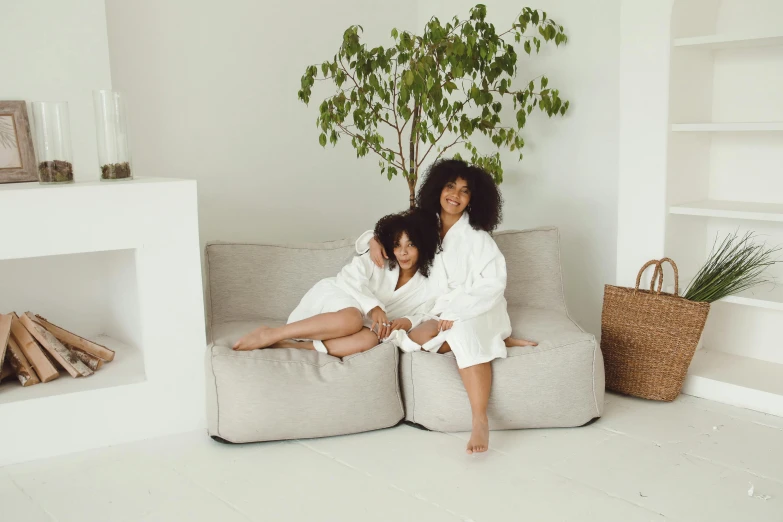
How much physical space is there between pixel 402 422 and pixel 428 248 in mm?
722

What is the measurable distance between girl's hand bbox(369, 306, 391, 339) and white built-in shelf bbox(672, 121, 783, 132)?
4.88 feet

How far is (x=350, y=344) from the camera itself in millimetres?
3055

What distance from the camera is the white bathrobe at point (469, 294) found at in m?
2.96

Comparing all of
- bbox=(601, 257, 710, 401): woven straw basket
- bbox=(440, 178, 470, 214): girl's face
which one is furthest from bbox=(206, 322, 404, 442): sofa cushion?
bbox=(601, 257, 710, 401): woven straw basket

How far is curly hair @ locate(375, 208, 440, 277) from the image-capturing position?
3277 mm

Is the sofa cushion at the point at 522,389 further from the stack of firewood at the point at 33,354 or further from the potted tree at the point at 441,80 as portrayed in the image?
the stack of firewood at the point at 33,354

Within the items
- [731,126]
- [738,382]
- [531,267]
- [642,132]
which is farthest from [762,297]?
[531,267]

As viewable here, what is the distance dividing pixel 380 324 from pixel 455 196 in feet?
2.18

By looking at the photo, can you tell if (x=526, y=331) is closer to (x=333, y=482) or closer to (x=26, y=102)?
(x=333, y=482)

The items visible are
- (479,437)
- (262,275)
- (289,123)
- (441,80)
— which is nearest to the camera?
(479,437)

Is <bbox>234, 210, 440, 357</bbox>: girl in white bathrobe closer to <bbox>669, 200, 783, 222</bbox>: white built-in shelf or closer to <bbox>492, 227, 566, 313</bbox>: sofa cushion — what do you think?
<bbox>492, 227, 566, 313</bbox>: sofa cushion

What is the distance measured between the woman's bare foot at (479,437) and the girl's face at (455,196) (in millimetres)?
960

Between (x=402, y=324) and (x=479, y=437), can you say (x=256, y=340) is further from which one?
(x=479, y=437)

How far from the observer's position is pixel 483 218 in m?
3.38
